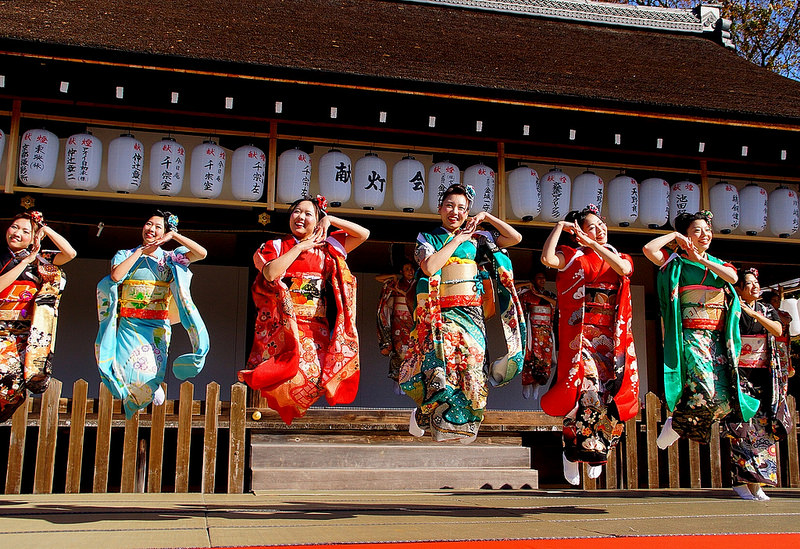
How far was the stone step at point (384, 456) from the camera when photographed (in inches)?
266

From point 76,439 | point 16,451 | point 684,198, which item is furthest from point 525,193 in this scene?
point 16,451

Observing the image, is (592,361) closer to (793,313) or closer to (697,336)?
(697,336)

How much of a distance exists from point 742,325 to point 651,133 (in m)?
2.58

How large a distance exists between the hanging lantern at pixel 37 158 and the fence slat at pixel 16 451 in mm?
2074

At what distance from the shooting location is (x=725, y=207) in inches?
332

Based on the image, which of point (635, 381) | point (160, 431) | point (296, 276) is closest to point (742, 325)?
point (635, 381)

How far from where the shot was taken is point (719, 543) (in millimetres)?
3443

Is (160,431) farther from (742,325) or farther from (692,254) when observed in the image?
(742,325)

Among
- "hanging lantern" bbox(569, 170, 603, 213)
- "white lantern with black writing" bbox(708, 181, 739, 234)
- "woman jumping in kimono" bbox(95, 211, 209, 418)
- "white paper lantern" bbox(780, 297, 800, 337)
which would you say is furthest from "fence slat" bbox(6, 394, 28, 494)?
"white paper lantern" bbox(780, 297, 800, 337)


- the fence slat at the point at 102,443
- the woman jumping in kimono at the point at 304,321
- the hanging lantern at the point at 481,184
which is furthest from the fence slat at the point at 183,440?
the hanging lantern at the point at 481,184

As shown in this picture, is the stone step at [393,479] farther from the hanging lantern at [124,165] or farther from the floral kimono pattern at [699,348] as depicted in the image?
the hanging lantern at [124,165]

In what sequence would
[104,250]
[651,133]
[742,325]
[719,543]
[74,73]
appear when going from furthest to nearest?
[104,250] < [651,133] < [74,73] < [742,325] < [719,543]

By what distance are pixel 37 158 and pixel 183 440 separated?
9.53 ft

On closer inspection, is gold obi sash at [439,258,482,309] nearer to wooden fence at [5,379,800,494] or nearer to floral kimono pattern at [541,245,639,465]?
floral kimono pattern at [541,245,639,465]
